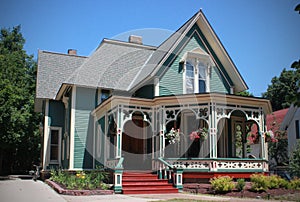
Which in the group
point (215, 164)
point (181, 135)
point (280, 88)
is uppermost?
point (280, 88)

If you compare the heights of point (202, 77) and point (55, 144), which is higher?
point (202, 77)

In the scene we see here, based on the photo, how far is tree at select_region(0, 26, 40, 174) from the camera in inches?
1030

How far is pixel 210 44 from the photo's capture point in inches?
771

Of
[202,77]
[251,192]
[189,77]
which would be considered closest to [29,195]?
[251,192]

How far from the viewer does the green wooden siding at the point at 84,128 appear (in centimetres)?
1936

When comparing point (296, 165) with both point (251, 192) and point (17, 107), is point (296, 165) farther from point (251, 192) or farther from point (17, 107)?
point (17, 107)

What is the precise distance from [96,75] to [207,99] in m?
8.37

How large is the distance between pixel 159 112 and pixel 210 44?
20.5ft

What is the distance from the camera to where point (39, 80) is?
2252cm

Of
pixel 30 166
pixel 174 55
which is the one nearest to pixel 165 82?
pixel 174 55

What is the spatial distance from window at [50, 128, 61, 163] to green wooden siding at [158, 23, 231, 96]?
853 cm

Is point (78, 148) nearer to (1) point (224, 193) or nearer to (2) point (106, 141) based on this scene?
(2) point (106, 141)

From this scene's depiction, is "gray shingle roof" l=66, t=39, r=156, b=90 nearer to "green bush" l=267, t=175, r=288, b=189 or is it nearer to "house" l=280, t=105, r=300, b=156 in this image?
"green bush" l=267, t=175, r=288, b=189

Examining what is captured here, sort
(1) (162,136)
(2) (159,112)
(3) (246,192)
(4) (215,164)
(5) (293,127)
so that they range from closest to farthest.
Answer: (3) (246,192) < (4) (215,164) < (1) (162,136) < (2) (159,112) < (5) (293,127)
